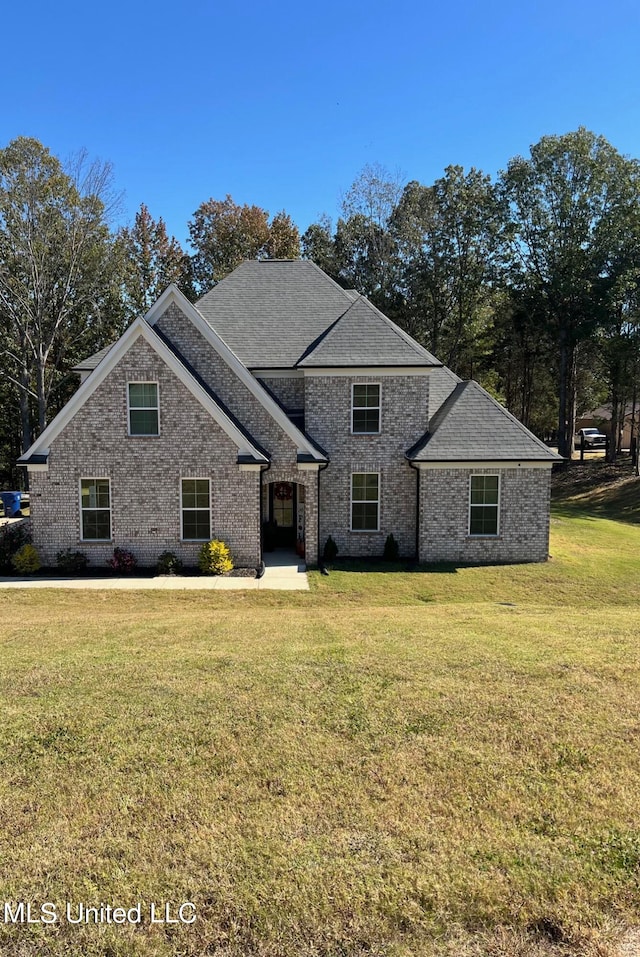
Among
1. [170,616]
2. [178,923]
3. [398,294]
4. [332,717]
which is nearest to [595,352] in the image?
[398,294]

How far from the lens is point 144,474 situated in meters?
15.9

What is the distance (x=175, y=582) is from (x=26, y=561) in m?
4.34

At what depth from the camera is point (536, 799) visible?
4.41 m

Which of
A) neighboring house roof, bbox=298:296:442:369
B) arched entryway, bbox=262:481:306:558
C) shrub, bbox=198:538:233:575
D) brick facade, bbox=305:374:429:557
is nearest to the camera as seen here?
shrub, bbox=198:538:233:575

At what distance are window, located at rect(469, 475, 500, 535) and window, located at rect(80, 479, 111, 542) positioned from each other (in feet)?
35.2

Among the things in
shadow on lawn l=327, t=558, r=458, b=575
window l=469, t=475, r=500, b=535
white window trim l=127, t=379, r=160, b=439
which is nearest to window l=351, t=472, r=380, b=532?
shadow on lawn l=327, t=558, r=458, b=575

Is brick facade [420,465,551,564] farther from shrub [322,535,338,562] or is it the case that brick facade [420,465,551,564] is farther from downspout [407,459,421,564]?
shrub [322,535,338,562]

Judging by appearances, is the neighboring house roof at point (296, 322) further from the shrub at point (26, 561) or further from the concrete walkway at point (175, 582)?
the shrub at point (26, 561)

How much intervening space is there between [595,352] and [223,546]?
36621 mm

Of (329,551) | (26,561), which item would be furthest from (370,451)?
(26,561)

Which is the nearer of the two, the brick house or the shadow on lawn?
the brick house

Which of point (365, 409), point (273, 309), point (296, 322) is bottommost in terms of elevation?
point (365, 409)

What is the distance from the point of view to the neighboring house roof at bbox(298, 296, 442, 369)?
17109mm

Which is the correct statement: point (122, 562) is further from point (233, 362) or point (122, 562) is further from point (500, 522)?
point (500, 522)
